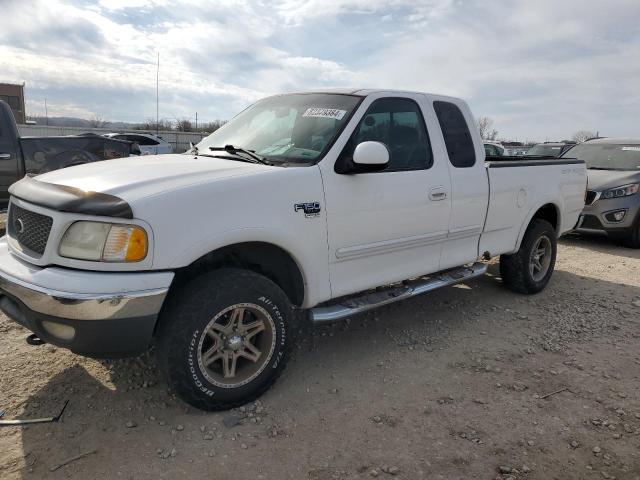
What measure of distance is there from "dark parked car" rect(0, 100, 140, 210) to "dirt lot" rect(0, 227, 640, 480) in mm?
3681

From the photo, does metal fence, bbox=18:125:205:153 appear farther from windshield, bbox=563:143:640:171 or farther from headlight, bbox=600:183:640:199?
headlight, bbox=600:183:640:199

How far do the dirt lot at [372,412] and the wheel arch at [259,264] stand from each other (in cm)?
73

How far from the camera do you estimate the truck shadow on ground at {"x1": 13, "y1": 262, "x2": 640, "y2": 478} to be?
2731mm

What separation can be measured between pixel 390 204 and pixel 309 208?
750 millimetres

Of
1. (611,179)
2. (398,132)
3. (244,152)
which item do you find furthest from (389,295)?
(611,179)

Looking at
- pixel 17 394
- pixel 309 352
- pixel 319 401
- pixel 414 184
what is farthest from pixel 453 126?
pixel 17 394

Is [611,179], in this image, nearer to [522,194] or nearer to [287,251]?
[522,194]

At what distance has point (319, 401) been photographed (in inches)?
130

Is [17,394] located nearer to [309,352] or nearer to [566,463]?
[309,352]

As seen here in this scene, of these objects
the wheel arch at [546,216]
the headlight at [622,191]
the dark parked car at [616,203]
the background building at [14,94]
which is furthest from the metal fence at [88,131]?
the wheel arch at [546,216]

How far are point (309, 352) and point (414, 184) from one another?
1.58 metres

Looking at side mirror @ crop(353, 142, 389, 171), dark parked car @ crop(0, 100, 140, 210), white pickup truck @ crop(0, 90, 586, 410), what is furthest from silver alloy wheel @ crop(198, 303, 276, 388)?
dark parked car @ crop(0, 100, 140, 210)

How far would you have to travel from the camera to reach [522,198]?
5.05 meters

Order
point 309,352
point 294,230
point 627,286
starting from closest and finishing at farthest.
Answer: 1. point 294,230
2. point 309,352
3. point 627,286
